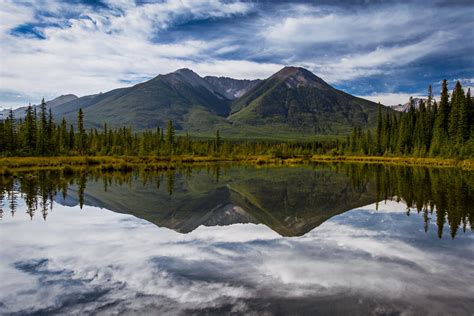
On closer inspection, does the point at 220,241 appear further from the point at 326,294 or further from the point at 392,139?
the point at 392,139

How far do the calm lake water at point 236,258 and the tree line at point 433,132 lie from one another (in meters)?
74.4

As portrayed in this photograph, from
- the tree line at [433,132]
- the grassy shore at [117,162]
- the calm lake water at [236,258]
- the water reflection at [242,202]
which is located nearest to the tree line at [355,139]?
the tree line at [433,132]

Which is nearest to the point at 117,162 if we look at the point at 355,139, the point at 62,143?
the point at 62,143

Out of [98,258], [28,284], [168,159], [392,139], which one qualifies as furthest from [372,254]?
[392,139]

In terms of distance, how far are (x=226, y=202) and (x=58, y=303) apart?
22752 millimetres

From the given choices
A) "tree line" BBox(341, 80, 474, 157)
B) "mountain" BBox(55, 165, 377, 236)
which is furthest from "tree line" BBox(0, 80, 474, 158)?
"mountain" BBox(55, 165, 377, 236)

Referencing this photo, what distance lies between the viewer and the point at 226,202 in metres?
32.0

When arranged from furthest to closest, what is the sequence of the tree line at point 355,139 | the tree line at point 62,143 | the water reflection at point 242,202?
the tree line at point 355,139 → the tree line at point 62,143 → the water reflection at point 242,202

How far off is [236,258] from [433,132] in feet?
360

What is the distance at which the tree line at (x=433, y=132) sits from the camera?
94938mm

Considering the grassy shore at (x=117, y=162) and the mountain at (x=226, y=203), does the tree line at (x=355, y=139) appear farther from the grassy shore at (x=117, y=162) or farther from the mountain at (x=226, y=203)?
the mountain at (x=226, y=203)

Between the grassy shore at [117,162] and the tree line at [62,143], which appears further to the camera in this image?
the tree line at [62,143]

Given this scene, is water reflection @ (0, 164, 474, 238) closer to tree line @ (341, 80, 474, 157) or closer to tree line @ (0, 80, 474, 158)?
tree line @ (0, 80, 474, 158)

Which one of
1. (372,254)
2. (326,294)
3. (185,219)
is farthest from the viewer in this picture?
(185,219)
